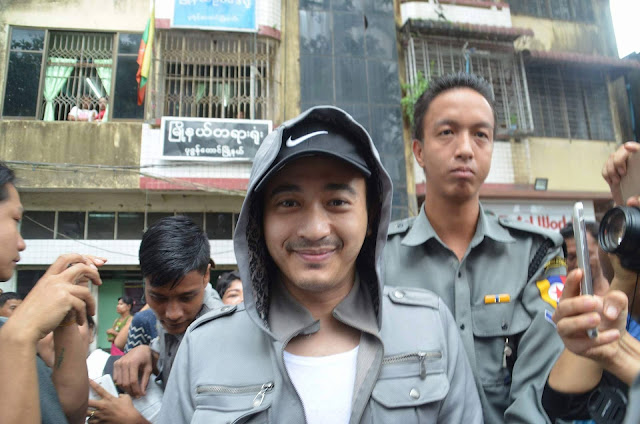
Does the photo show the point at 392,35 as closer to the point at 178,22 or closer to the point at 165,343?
the point at 178,22

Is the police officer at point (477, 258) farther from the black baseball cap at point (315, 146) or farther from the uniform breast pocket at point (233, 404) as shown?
the uniform breast pocket at point (233, 404)

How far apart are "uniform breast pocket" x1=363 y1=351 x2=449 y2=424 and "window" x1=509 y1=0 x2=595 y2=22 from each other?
35.3 ft

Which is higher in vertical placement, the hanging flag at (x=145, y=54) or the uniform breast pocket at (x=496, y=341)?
the hanging flag at (x=145, y=54)

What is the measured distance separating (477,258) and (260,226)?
947 mm

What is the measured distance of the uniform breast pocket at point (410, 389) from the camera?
1148mm

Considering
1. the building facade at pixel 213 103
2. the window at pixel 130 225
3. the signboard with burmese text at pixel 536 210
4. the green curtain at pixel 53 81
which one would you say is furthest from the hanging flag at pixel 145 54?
the signboard with burmese text at pixel 536 210

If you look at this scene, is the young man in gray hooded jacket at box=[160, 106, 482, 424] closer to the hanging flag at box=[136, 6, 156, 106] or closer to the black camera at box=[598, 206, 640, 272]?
the black camera at box=[598, 206, 640, 272]

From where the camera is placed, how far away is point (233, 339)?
129 centimetres

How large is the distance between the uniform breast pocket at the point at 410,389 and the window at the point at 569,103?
9.50 m

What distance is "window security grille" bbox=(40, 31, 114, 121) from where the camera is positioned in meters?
8.18

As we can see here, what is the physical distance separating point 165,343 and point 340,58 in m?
7.73

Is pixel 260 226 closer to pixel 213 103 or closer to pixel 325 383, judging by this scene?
pixel 325 383

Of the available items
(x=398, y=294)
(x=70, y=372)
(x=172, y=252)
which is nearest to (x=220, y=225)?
(x=172, y=252)

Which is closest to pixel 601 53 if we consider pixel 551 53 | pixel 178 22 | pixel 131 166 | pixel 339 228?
pixel 551 53
